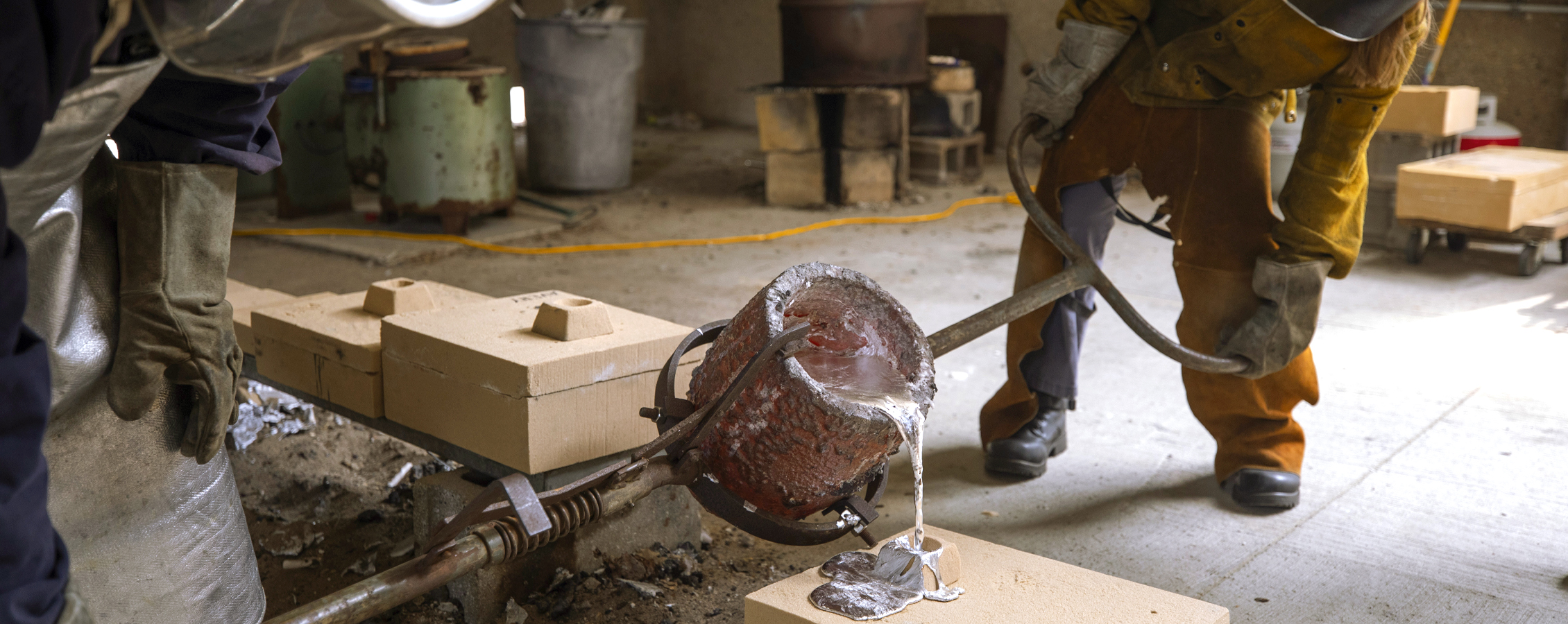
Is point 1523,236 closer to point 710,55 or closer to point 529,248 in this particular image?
point 529,248

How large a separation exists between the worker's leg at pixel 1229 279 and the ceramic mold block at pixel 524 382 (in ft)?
3.77

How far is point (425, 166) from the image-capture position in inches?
222

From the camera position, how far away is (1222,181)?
247 cm

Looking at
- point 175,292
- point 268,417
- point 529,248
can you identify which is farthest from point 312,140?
point 175,292

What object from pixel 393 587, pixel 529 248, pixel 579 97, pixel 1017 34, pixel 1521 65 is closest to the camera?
pixel 393 587

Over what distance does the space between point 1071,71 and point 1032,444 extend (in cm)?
90

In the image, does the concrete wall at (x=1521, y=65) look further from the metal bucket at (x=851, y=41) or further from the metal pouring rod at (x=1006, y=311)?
the metal pouring rod at (x=1006, y=311)

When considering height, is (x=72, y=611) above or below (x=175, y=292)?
below

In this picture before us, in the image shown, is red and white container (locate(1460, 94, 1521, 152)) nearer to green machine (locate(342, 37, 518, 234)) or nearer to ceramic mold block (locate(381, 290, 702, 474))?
green machine (locate(342, 37, 518, 234))

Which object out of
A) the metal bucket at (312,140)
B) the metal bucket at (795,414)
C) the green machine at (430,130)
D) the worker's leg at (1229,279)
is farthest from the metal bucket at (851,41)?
the metal bucket at (795,414)

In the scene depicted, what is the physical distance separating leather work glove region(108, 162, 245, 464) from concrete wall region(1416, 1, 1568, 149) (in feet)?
22.9

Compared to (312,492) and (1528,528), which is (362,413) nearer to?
(312,492)

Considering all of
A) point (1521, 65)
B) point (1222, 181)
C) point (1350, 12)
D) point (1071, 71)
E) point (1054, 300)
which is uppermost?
point (1350, 12)

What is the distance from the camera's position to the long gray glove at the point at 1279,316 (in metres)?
2.38
